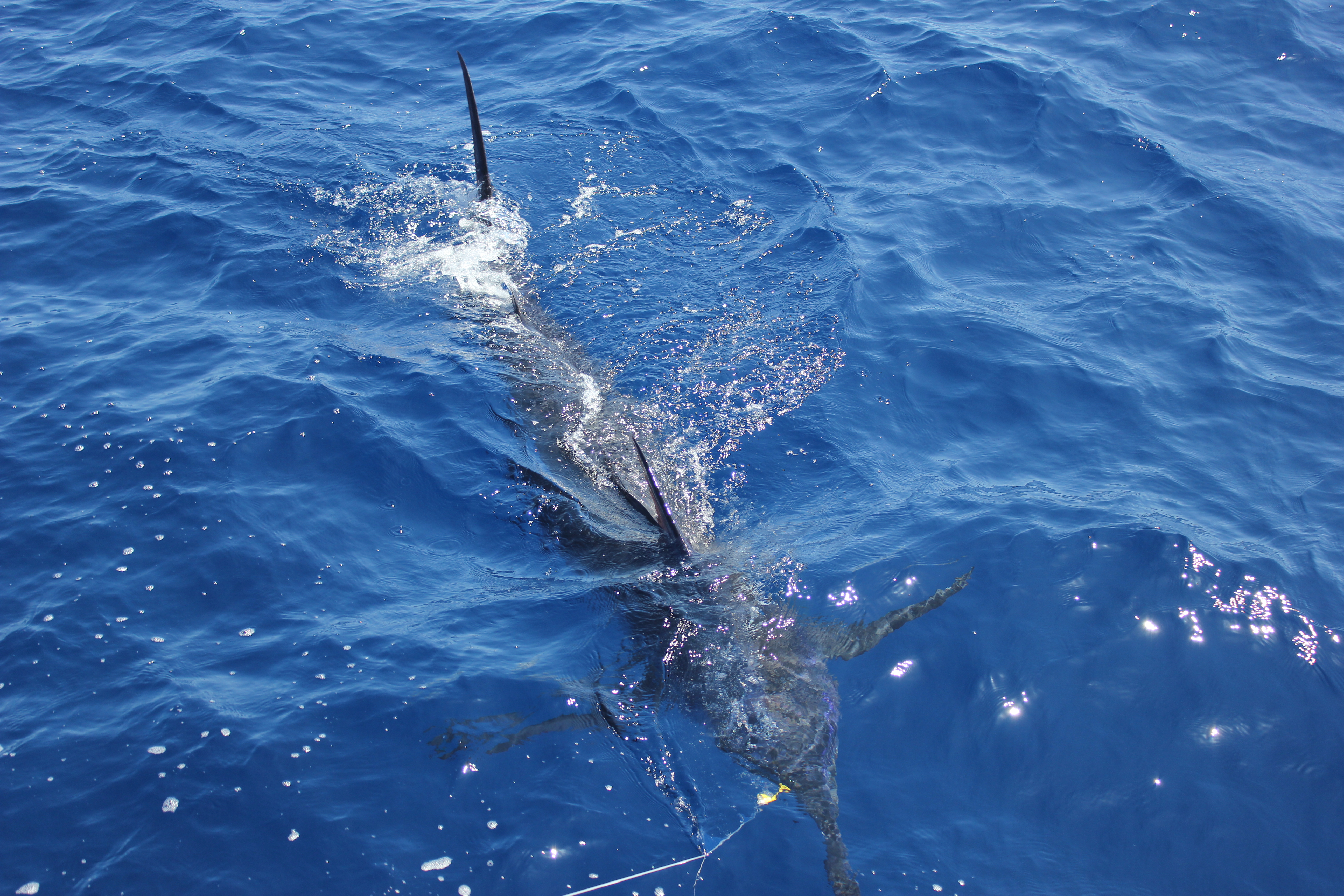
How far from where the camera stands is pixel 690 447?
29.2 feet

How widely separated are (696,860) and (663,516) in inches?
107

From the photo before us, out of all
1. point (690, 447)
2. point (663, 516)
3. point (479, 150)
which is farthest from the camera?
point (479, 150)

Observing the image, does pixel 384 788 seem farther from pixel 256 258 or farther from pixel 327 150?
pixel 327 150

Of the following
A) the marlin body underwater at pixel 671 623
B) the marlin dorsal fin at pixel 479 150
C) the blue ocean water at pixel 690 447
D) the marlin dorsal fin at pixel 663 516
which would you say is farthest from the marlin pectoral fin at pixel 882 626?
the marlin dorsal fin at pixel 479 150

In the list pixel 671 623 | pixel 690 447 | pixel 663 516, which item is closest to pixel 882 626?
pixel 671 623

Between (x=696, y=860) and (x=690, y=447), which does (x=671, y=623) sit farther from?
(x=690, y=447)

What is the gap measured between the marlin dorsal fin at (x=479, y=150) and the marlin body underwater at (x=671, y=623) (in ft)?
1.24

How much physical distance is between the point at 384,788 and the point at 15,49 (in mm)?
17091

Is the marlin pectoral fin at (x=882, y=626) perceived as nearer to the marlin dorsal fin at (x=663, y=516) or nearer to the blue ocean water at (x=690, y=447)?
the blue ocean water at (x=690, y=447)

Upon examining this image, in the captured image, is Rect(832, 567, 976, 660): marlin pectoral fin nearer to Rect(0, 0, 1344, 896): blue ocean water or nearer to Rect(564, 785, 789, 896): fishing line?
Rect(0, 0, 1344, 896): blue ocean water

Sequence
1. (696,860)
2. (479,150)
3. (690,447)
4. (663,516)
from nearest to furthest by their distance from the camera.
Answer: (696,860) < (663,516) < (690,447) < (479,150)

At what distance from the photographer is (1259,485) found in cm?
843

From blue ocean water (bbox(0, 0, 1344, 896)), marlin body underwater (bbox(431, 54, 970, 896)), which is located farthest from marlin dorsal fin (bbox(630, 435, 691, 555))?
blue ocean water (bbox(0, 0, 1344, 896))

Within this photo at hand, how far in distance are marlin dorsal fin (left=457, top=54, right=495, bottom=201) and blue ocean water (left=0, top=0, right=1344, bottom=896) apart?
57 centimetres
